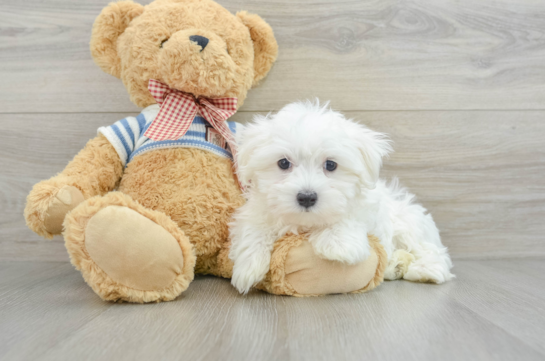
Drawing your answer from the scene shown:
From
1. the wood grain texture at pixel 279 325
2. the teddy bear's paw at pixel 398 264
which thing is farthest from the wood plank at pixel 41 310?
the teddy bear's paw at pixel 398 264

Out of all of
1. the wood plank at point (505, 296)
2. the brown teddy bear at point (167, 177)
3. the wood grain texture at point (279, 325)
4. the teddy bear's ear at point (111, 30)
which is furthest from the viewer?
the teddy bear's ear at point (111, 30)

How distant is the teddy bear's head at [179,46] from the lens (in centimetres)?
101

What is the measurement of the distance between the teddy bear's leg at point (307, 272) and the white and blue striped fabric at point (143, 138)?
0.34 meters

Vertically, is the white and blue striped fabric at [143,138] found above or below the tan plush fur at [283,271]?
above

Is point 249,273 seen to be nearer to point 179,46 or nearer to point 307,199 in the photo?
point 307,199

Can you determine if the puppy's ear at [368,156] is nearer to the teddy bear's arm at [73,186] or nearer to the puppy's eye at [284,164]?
the puppy's eye at [284,164]

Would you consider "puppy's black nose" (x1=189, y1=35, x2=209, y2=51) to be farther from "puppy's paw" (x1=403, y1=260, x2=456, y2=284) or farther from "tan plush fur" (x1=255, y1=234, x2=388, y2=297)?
"puppy's paw" (x1=403, y1=260, x2=456, y2=284)

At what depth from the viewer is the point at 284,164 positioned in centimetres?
92

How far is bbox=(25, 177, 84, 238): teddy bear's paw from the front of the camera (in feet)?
3.05

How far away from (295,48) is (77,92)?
0.70m

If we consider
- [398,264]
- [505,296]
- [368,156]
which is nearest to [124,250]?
[368,156]

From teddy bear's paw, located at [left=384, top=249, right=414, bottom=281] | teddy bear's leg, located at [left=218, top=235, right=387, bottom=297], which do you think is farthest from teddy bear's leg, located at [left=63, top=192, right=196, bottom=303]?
teddy bear's paw, located at [left=384, top=249, right=414, bottom=281]

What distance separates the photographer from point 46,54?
133 centimetres

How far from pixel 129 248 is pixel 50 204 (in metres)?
0.25
